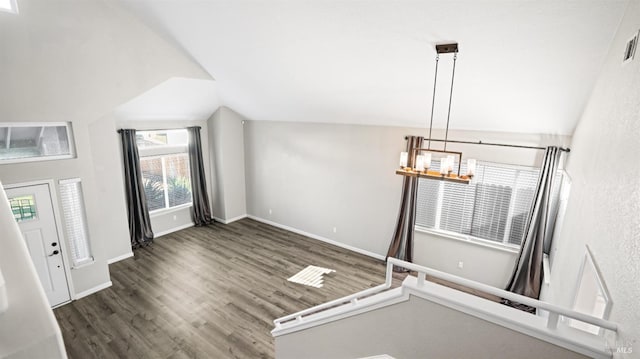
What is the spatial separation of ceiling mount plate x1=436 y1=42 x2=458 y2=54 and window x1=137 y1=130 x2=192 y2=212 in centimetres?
643

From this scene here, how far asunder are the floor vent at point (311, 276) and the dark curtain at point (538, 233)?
3.32 metres

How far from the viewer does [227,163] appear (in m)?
8.23

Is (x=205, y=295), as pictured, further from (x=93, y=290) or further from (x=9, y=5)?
(x=9, y=5)

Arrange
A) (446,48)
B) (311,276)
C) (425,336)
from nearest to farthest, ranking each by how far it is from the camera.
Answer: (425,336) → (446,48) → (311,276)

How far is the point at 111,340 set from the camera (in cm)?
418

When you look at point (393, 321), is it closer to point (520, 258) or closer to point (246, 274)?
point (520, 258)

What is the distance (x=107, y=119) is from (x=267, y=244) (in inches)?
166

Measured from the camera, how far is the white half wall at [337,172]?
545cm

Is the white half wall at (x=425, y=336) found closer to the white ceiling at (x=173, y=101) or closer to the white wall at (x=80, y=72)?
the white wall at (x=80, y=72)

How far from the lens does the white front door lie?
14.5 ft

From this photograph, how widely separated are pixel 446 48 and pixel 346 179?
149 inches

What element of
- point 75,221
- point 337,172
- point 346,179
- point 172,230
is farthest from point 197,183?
point 346,179

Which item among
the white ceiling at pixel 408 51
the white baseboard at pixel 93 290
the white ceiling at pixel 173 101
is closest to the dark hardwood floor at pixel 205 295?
the white baseboard at pixel 93 290

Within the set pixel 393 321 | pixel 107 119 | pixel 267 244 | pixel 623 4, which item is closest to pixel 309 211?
pixel 267 244
